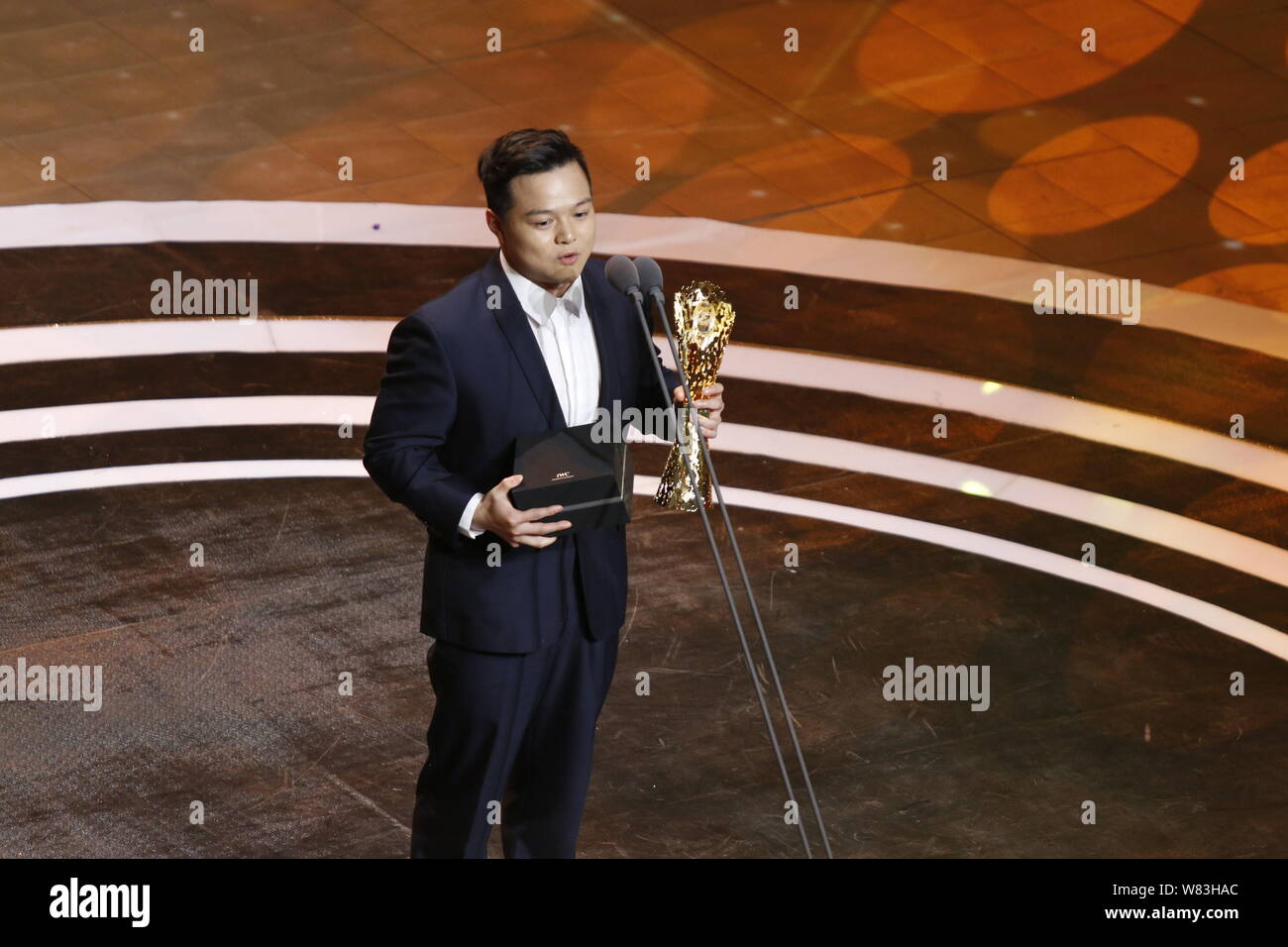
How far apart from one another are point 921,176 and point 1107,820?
18.3ft

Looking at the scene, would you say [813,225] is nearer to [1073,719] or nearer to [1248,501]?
[1248,501]

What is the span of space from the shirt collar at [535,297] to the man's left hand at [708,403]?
11.7 inches

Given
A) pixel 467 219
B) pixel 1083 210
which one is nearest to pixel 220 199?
pixel 467 219

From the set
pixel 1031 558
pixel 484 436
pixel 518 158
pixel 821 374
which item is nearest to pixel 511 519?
pixel 484 436

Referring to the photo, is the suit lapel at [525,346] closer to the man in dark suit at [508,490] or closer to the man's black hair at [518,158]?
the man in dark suit at [508,490]

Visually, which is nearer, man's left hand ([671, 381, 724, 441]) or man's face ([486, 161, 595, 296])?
man's face ([486, 161, 595, 296])

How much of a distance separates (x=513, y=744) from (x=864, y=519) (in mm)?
3454

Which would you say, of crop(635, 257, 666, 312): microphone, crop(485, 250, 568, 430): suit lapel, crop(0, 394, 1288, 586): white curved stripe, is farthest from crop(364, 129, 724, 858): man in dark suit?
crop(0, 394, 1288, 586): white curved stripe

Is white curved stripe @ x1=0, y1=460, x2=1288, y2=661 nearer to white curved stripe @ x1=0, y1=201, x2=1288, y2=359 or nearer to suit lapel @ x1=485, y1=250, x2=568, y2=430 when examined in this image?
white curved stripe @ x1=0, y1=201, x2=1288, y2=359

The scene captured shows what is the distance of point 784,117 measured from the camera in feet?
37.0

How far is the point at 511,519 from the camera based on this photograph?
12.6ft

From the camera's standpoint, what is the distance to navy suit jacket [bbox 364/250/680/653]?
3.97 metres

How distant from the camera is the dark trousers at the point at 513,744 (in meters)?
4.16

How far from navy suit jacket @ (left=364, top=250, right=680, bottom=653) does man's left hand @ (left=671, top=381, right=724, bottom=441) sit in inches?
1.5
